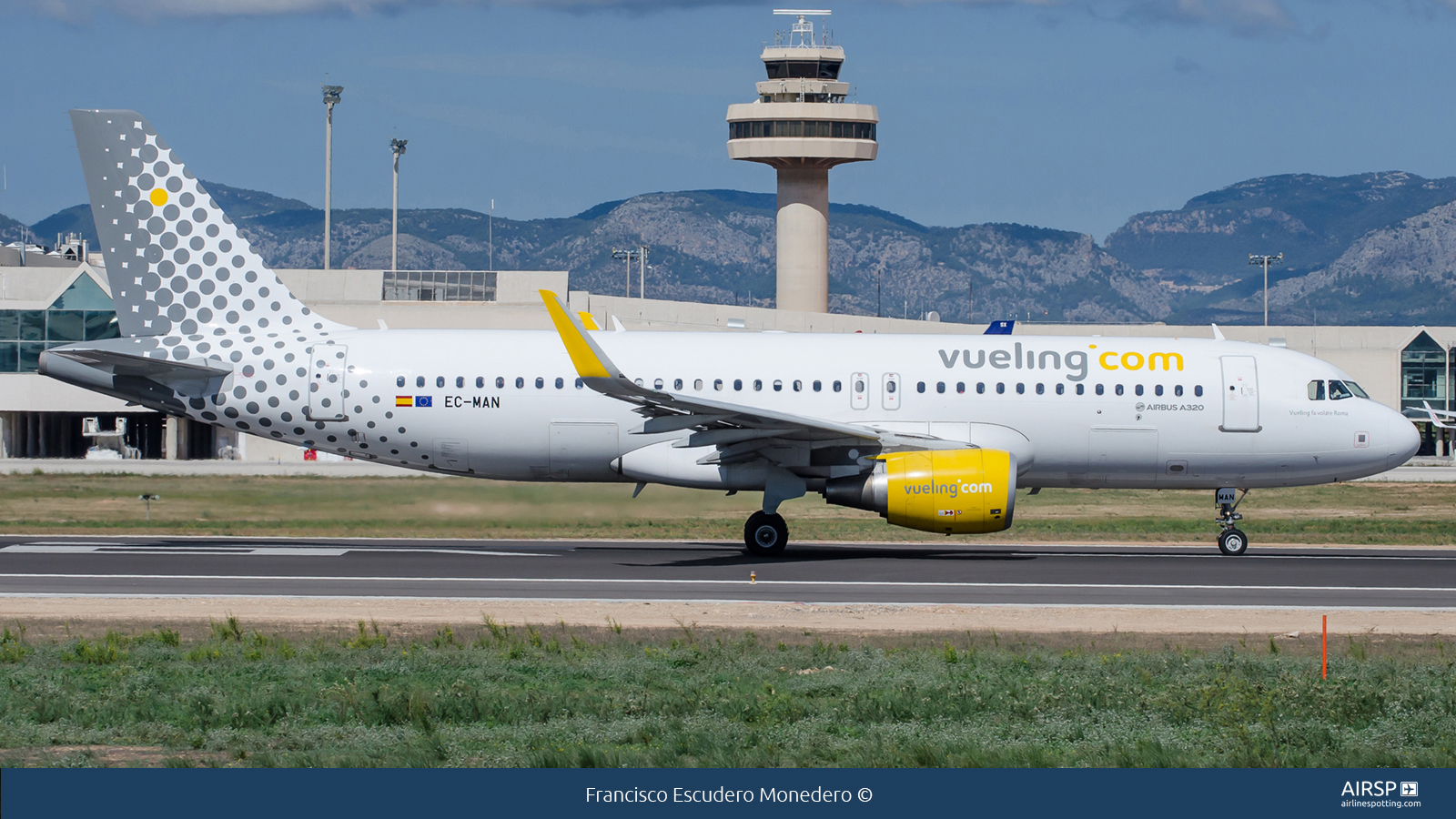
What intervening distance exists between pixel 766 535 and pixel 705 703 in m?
12.5

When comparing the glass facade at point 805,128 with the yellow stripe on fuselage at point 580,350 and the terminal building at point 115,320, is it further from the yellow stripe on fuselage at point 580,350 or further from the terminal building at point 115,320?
the yellow stripe on fuselage at point 580,350

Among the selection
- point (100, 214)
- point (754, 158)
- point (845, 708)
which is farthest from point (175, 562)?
point (754, 158)

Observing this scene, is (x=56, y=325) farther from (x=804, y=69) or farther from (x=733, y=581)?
(x=804, y=69)

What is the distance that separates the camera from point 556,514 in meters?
26.9

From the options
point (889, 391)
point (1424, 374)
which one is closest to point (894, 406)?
point (889, 391)

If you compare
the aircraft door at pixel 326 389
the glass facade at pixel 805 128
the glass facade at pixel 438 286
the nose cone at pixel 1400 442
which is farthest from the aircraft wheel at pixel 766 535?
the glass facade at pixel 805 128

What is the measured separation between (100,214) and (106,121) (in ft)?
5.58

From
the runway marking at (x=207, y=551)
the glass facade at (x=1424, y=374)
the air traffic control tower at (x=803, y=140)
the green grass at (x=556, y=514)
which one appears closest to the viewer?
the runway marking at (x=207, y=551)

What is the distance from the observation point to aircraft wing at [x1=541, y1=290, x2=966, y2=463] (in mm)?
22859

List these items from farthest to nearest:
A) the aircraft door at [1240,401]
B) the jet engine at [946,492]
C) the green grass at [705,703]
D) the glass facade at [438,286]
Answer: the glass facade at [438,286], the aircraft door at [1240,401], the jet engine at [946,492], the green grass at [705,703]

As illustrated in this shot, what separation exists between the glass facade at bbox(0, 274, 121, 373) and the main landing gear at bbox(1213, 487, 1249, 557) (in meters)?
47.5

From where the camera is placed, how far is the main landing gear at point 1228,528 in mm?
26547

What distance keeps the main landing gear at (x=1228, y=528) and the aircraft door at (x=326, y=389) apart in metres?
16.3

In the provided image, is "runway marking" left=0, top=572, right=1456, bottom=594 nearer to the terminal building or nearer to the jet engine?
the jet engine
